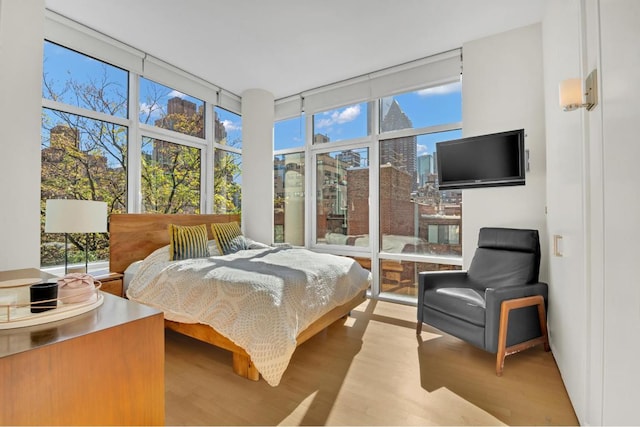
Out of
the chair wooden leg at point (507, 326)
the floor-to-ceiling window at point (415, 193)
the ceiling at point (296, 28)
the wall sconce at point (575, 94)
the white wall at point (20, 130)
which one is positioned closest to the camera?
the wall sconce at point (575, 94)

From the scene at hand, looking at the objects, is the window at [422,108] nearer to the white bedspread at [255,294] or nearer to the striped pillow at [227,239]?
the white bedspread at [255,294]

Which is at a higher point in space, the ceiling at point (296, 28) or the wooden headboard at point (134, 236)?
the ceiling at point (296, 28)

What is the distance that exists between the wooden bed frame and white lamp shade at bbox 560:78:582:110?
218cm

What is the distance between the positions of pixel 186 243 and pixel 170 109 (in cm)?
207

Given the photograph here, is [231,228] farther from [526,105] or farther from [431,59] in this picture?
[526,105]

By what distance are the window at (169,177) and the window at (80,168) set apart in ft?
0.84

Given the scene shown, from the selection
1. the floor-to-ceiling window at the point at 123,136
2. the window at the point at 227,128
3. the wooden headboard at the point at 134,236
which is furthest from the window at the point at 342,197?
the wooden headboard at the point at 134,236

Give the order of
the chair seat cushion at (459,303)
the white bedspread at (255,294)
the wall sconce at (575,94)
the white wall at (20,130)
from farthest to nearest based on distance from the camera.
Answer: the chair seat cushion at (459,303) → the white wall at (20,130) → the white bedspread at (255,294) → the wall sconce at (575,94)

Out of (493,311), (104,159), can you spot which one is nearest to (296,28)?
(104,159)

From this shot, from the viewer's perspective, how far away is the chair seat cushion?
2.25m

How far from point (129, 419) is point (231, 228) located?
289cm

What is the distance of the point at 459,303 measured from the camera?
7.80 feet

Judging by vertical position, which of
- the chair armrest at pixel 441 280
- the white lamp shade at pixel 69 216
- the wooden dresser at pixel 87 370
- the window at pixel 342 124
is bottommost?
the chair armrest at pixel 441 280

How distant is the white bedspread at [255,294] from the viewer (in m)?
1.85
